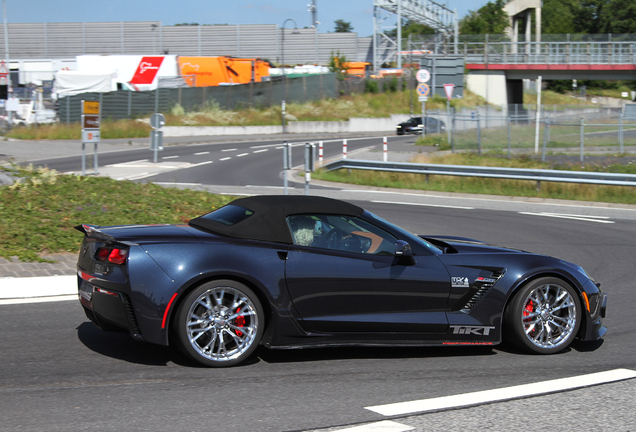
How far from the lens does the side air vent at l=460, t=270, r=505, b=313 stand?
555 cm

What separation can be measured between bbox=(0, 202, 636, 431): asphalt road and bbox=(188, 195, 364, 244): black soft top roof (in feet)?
3.26

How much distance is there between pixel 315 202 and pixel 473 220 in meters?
9.48

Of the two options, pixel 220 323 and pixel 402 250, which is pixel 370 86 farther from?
pixel 220 323

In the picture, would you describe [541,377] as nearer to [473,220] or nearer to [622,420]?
[622,420]

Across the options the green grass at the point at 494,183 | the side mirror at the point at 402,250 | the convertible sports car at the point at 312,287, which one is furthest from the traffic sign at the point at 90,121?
the side mirror at the point at 402,250

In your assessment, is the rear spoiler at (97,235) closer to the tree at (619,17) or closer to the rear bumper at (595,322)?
the rear bumper at (595,322)

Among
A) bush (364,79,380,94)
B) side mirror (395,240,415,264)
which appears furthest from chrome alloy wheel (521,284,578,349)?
bush (364,79,380,94)

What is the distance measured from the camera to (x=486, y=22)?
87.0 meters

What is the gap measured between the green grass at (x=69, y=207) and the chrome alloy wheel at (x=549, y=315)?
5.84m

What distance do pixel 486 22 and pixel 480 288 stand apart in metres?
87.6

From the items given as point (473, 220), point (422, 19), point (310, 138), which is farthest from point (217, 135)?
point (422, 19)

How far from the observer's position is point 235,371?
Answer: 500 cm

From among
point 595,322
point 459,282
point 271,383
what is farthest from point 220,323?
point 595,322

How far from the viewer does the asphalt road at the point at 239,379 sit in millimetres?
4070
